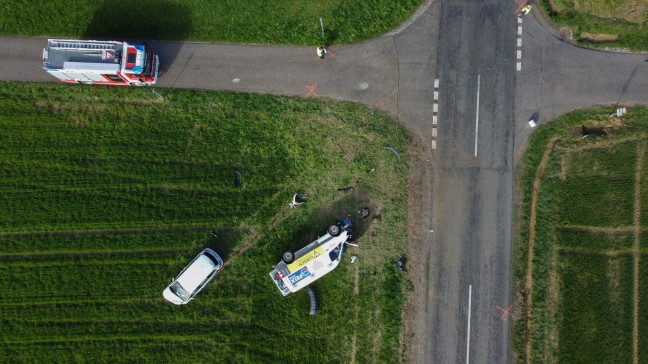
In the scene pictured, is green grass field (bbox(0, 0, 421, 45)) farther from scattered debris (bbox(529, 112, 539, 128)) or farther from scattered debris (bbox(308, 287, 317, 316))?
scattered debris (bbox(308, 287, 317, 316))

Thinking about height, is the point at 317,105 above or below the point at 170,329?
above

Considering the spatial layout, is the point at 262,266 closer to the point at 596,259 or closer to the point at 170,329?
the point at 170,329

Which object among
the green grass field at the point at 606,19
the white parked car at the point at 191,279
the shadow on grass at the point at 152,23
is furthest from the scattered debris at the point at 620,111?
the shadow on grass at the point at 152,23

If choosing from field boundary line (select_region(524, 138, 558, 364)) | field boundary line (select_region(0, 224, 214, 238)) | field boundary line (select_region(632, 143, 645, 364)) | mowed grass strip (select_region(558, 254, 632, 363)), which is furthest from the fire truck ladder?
field boundary line (select_region(632, 143, 645, 364))

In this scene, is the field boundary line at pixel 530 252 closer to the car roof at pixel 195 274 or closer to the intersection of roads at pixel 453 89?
the intersection of roads at pixel 453 89

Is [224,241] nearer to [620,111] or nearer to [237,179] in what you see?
[237,179]

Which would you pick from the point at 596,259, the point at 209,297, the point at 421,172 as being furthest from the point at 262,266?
the point at 596,259
